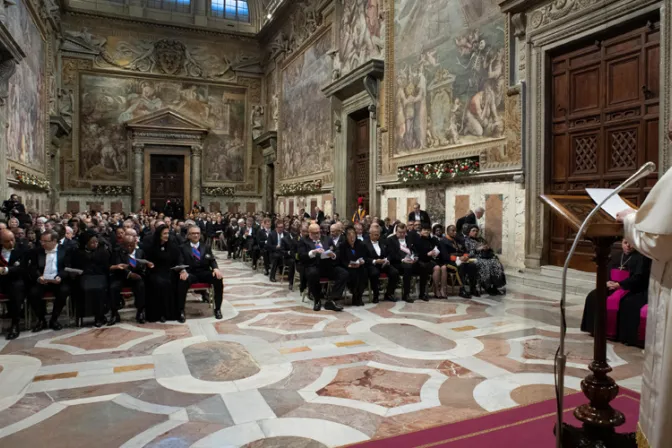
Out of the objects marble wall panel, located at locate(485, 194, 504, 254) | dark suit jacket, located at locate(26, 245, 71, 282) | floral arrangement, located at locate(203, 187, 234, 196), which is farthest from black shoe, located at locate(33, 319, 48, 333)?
floral arrangement, located at locate(203, 187, 234, 196)

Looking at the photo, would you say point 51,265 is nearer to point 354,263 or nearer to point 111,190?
point 354,263

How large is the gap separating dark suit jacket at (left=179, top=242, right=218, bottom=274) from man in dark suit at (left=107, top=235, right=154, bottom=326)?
543 millimetres

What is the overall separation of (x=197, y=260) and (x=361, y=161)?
11048mm

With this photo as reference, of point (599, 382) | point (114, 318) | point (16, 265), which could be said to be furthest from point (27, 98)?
point (599, 382)

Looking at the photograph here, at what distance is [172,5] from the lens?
2759 cm

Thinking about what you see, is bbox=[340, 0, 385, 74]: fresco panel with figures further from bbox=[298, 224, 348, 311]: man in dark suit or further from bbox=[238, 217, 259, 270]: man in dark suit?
bbox=[298, 224, 348, 311]: man in dark suit

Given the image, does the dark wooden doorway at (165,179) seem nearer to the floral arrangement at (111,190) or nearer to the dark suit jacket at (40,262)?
the floral arrangement at (111,190)

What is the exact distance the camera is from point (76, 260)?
652 centimetres

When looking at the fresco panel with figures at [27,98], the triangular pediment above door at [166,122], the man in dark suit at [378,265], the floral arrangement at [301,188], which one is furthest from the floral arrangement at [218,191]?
the man in dark suit at [378,265]

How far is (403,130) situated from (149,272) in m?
9.31

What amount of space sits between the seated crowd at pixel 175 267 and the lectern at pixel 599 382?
4933 millimetres

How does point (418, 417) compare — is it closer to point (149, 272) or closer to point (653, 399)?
point (653, 399)

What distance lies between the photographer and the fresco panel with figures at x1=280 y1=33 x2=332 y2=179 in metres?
19.5

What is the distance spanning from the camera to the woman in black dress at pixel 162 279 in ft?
22.0
